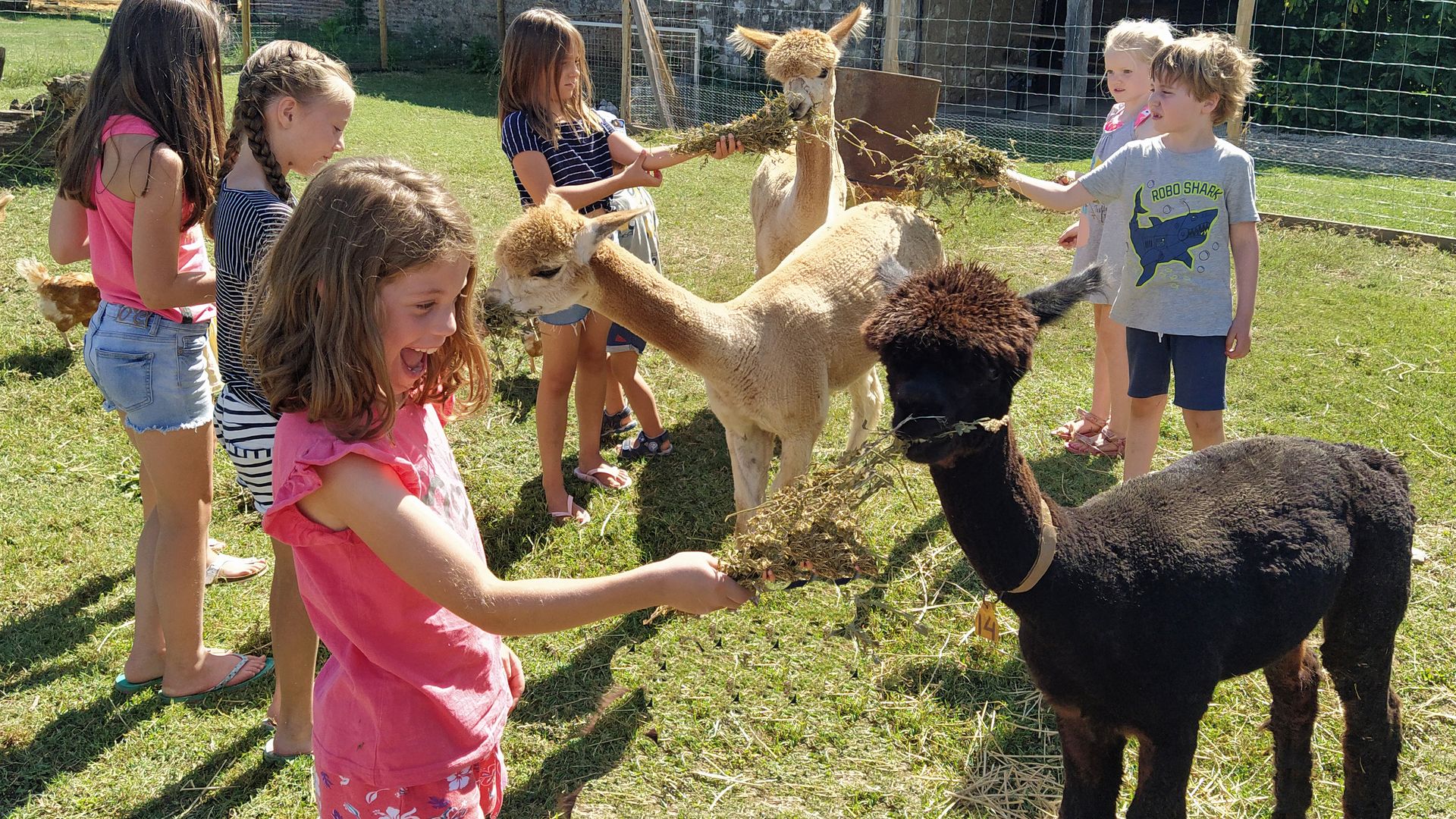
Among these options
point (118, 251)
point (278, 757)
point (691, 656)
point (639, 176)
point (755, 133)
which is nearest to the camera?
point (118, 251)

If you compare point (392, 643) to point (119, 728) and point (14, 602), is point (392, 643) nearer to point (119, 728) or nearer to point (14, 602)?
point (119, 728)

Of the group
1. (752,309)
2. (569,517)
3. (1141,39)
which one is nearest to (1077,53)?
(1141,39)

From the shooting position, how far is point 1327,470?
105 inches

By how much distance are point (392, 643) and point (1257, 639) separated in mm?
2033

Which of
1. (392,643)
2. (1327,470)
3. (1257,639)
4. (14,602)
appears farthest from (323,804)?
(14,602)

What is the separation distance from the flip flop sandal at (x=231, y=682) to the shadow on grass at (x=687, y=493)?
63.5 inches

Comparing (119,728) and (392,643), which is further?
(119,728)

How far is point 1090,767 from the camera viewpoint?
2611 millimetres

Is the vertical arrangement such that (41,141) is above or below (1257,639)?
above

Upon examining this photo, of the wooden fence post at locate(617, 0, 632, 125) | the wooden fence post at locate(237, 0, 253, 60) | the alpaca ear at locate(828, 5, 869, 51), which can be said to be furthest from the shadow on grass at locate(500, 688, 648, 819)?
the wooden fence post at locate(237, 0, 253, 60)

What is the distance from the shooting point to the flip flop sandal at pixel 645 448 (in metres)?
5.55

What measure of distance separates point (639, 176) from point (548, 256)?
36.3 inches

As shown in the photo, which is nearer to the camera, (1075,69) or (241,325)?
(241,325)

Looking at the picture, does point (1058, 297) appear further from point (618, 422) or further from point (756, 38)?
point (756, 38)
